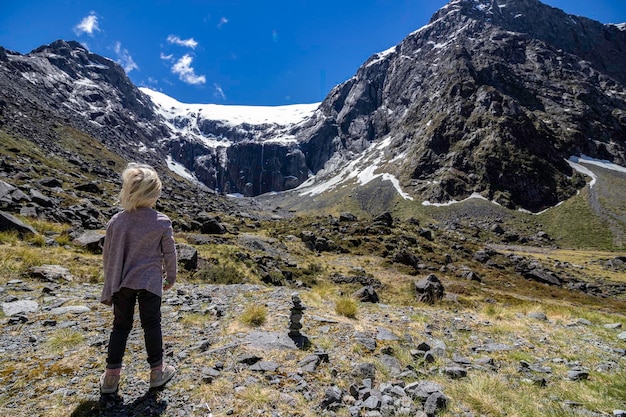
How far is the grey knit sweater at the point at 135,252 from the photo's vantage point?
15.9 ft

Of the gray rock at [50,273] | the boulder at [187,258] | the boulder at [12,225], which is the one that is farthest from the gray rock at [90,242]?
the gray rock at [50,273]

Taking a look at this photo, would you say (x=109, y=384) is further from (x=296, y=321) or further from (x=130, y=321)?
(x=296, y=321)

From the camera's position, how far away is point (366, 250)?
4569cm

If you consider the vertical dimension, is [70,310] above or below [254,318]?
above

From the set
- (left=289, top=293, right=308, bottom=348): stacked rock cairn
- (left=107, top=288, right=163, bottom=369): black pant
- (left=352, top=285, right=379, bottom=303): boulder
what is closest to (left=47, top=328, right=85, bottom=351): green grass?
(left=107, top=288, right=163, bottom=369): black pant

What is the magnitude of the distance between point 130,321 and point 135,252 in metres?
1.12

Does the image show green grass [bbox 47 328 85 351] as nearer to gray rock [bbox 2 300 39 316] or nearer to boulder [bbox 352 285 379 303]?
gray rock [bbox 2 300 39 316]

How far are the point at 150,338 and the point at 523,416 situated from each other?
5999 mm

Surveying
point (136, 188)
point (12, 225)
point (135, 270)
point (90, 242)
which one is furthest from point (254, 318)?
point (12, 225)

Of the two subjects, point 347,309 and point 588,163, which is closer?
point 347,309

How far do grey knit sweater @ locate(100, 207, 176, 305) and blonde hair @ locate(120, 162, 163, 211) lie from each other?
0.45ft

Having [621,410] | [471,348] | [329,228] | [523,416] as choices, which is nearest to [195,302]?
[471,348]

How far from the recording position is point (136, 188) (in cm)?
491

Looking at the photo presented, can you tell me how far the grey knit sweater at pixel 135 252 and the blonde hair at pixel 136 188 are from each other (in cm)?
14
